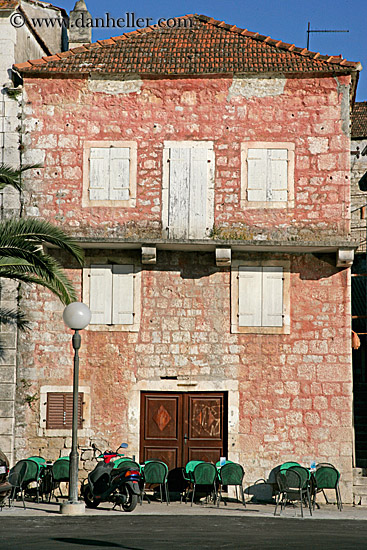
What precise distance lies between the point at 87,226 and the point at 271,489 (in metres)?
6.20

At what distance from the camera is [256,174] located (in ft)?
52.2

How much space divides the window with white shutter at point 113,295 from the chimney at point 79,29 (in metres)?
6.53

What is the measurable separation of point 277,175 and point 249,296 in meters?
2.45

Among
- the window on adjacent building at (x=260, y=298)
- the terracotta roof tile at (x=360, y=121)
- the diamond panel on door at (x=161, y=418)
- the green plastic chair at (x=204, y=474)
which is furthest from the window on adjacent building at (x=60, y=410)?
the terracotta roof tile at (x=360, y=121)

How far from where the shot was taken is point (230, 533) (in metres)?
10.8

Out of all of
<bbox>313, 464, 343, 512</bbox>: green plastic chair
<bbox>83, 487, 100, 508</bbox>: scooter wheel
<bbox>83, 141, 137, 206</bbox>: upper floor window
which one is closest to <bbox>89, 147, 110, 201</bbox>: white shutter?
<bbox>83, 141, 137, 206</bbox>: upper floor window

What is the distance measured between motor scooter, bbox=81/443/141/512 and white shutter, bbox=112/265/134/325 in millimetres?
2810

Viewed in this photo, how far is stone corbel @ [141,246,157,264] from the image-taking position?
15547mm

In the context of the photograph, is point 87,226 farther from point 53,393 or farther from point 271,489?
point 271,489

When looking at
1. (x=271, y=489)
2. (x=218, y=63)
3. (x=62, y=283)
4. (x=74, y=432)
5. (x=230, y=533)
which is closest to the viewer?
(x=230, y=533)

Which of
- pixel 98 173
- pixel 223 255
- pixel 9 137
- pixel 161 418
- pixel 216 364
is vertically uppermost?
pixel 9 137

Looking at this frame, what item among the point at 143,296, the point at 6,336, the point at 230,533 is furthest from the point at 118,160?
the point at 230,533

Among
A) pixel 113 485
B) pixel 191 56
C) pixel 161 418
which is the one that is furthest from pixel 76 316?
pixel 191 56

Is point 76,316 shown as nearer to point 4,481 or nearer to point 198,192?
point 4,481
